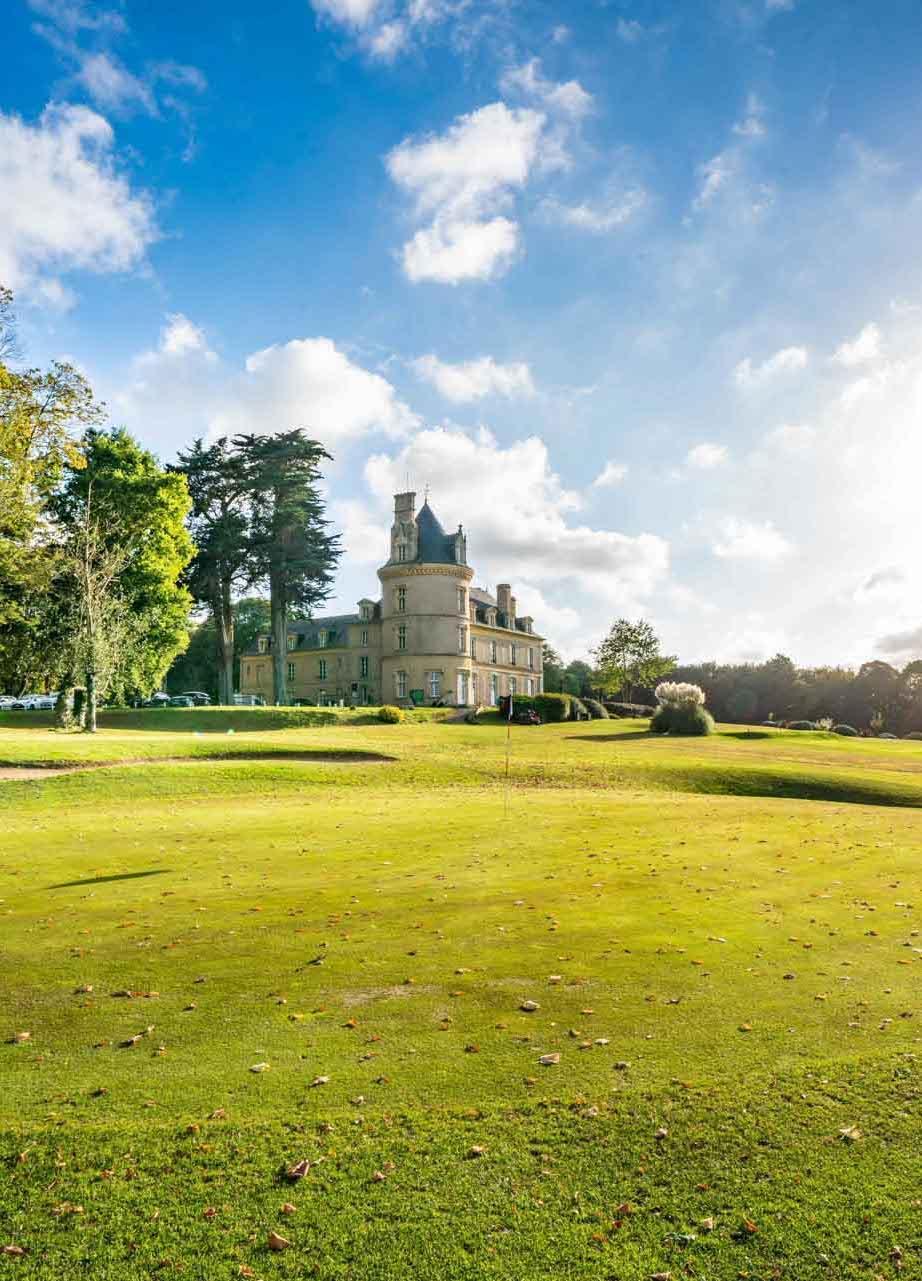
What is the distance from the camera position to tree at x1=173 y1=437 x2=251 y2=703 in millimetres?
56781

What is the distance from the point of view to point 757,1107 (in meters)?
4.82

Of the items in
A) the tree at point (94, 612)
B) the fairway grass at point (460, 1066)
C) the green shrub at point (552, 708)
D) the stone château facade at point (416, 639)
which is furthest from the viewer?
the stone château facade at point (416, 639)

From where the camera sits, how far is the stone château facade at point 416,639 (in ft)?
224

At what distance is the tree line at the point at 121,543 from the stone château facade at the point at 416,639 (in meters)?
11.2

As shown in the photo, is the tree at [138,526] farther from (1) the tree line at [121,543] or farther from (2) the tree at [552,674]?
(2) the tree at [552,674]

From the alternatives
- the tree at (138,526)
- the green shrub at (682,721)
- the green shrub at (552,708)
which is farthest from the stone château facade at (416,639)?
the tree at (138,526)

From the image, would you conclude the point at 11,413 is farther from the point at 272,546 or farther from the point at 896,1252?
the point at 896,1252

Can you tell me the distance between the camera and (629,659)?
79.9 meters

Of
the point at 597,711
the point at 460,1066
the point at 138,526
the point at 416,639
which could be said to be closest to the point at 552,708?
the point at 597,711

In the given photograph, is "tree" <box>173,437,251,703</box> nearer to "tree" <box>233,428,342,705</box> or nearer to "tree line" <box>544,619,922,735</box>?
"tree" <box>233,428,342,705</box>

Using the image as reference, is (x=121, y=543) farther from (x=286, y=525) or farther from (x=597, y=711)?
(x=597, y=711)

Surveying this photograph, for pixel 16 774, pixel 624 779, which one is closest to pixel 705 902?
pixel 624 779

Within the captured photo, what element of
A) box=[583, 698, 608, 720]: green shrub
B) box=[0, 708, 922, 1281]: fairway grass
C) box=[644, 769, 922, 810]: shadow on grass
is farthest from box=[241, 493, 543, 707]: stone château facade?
box=[0, 708, 922, 1281]: fairway grass

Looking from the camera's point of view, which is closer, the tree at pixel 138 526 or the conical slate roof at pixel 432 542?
the tree at pixel 138 526
